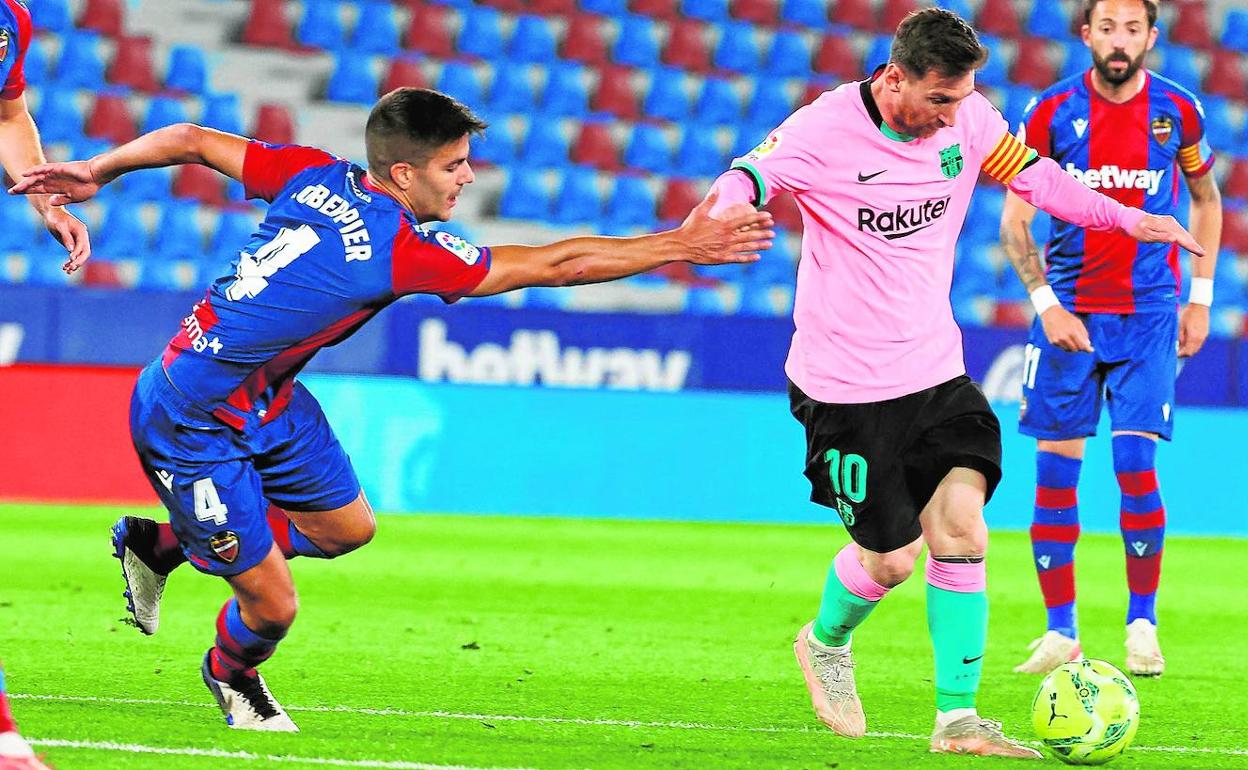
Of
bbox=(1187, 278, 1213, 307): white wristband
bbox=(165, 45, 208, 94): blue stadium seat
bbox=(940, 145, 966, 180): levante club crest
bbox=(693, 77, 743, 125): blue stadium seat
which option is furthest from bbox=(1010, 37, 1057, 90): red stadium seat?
bbox=(940, 145, 966, 180): levante club crest

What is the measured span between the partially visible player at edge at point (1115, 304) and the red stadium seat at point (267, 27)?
11.1 m

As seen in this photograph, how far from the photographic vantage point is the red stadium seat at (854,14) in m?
18.6

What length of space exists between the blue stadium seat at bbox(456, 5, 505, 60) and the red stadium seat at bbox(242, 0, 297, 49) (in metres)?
1.59

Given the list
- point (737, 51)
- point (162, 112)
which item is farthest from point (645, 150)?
point (162, 112)

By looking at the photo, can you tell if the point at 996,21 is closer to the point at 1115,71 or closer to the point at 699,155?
the point at 699,155

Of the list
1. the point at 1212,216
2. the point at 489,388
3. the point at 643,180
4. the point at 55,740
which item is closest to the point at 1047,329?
the point at 1212,216

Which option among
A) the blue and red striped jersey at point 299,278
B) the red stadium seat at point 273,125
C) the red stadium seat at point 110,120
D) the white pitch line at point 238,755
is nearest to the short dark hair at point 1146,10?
the blue and red striped jersey at point 299,278

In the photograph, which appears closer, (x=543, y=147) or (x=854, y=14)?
(x=543, y=147)

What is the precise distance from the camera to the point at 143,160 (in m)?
4.66

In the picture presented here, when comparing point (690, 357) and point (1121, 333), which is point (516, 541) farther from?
point (1121, 333)

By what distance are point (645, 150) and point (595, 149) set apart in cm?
49

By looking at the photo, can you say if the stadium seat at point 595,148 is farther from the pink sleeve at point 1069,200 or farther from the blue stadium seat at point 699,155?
the pink sleeve at point 1069,200

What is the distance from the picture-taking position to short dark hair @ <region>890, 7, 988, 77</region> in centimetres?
467

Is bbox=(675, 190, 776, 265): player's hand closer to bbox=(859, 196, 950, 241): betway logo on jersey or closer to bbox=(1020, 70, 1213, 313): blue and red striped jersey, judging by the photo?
bbox=(859, 196, 950, 241): betway logo on jersey
